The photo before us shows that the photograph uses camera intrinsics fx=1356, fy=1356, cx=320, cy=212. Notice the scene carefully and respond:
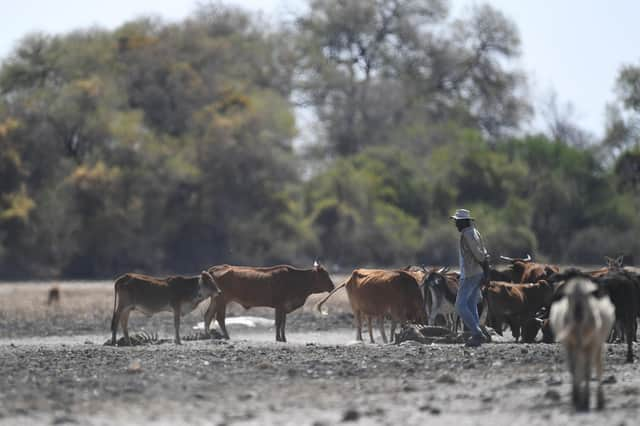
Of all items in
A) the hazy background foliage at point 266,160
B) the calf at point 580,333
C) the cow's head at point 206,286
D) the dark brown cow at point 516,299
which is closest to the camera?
the calf at point 580,333

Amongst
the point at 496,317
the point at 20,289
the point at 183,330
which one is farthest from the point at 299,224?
the point at 496,317

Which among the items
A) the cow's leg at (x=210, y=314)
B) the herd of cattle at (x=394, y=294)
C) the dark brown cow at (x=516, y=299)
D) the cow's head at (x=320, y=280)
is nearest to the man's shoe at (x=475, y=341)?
the herd of cattle at (x=394, y=294)

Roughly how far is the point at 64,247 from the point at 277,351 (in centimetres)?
3365

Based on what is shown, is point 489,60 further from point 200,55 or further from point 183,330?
point 183,330

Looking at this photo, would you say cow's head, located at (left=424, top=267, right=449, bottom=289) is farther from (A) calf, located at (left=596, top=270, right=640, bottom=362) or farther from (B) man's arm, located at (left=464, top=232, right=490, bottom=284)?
(A) calf, located at (left=596, top=270, right=640, bottom=362)

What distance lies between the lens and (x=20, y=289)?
41.1m

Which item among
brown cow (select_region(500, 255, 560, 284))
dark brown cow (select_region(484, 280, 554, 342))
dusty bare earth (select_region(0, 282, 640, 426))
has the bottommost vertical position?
dusty bare earth (select_region(0, 282, 640, 426))

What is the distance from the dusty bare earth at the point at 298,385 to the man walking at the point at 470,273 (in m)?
0.39

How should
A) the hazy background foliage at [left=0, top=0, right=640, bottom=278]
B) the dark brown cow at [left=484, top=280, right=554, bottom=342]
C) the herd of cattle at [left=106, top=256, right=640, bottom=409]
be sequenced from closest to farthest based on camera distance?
1. the herd of cattle at [left=106, top=256, right=640, bottom=409]
2. the dark brown cow at [left=484, top=280, right=554, bottom=342]
3. the hazy background foliage at [left=0, top=0, right=640, bottom=278]

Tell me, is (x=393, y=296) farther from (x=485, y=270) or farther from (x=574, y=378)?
(x=574, y=378)

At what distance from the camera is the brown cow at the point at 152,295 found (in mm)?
21312

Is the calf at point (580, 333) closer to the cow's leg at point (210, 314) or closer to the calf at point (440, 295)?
the calf at point (440, 295)

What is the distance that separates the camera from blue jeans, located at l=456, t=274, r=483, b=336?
18.9m

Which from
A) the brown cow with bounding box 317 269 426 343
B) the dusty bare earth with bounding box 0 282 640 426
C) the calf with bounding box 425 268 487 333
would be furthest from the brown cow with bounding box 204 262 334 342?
the calf with bounding box 425 268 487 333
